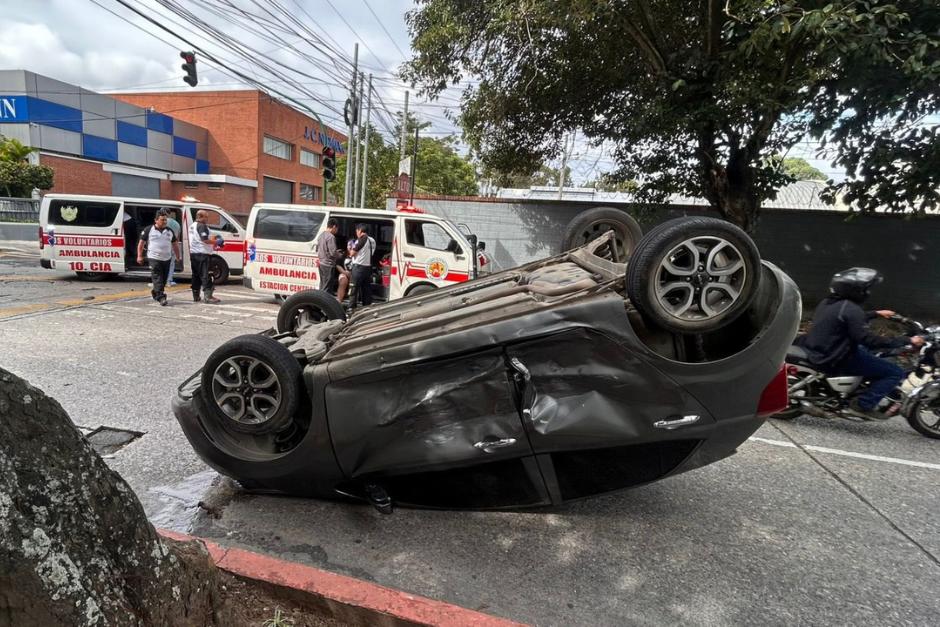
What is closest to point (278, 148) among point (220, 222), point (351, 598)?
point (220, 222)

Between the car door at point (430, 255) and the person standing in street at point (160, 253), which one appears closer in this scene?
the car door at point (430, 255)

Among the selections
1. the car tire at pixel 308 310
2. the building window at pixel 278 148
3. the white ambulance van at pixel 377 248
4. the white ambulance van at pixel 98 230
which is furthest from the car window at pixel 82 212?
the building window at pixel 278 148

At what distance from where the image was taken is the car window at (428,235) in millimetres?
8727

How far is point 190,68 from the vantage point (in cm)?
1342

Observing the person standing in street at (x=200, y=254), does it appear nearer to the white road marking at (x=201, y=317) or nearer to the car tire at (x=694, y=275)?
the white road marking at (x=201, y=317)

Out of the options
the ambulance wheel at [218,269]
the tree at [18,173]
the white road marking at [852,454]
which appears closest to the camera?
the white road marking at [852,454]

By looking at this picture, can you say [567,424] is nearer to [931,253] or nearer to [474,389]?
[474,389]

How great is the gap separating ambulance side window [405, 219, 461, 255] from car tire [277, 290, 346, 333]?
420 cm

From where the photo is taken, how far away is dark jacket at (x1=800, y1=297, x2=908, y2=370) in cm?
454

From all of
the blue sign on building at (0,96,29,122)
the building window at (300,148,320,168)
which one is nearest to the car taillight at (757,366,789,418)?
the blue sign on building at (0,96,29,122)

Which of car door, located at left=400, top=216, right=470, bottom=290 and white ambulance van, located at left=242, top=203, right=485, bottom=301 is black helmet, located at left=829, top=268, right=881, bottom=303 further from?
car door, located at left=400, top=216, right=470, bottom=290

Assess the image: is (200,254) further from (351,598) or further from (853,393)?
(853,393)

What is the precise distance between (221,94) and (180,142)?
4.40 metres

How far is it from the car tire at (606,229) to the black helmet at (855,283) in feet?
6.18
